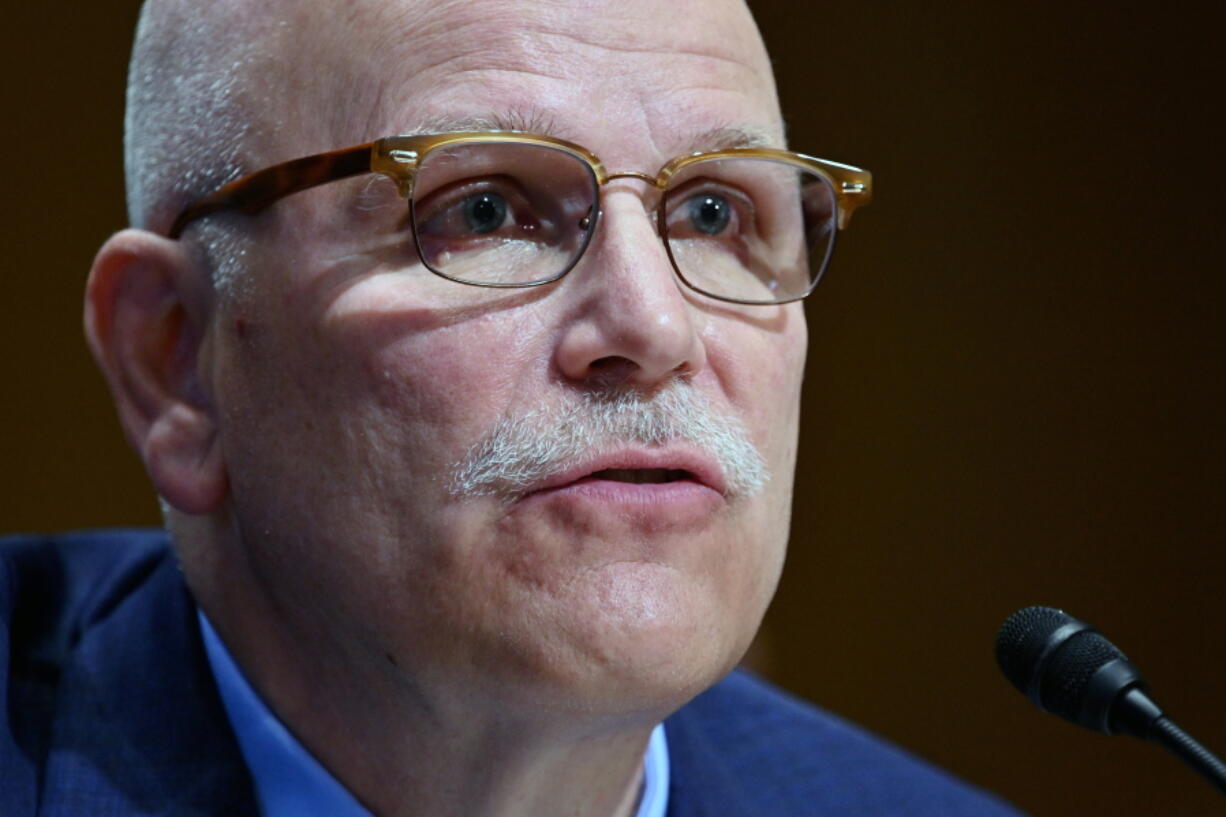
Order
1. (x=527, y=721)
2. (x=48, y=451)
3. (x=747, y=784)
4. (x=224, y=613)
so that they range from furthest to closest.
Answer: (x=48, y=451)
(x=747, y=784)
(x=224, y=613)
(x=527, y=721)

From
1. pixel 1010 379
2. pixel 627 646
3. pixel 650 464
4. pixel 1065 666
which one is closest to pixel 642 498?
pixel 650 464

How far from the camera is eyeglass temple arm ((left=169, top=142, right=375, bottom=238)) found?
4.34 ft

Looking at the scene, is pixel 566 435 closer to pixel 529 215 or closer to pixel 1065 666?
pixel 529 215

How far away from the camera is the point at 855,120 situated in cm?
332

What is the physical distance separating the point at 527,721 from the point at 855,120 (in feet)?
7.65

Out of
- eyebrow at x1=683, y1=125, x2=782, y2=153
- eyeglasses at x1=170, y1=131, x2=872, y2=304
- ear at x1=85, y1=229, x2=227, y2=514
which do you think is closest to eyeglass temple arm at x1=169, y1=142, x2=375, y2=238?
eyeglasses at x1=170, y1=131, x2=872, y2=304

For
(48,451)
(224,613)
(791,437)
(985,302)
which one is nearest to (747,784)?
(791,437)

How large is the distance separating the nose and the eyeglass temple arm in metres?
0.24

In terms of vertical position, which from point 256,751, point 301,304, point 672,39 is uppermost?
point 672,39

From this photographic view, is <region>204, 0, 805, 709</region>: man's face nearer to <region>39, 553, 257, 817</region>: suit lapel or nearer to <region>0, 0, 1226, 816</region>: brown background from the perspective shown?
<region>39, 553, 257, 817</region>: suit lapel

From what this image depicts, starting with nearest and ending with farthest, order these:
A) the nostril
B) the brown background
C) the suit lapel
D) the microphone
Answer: the microphone < the nostril < the suit lapel < the brown background

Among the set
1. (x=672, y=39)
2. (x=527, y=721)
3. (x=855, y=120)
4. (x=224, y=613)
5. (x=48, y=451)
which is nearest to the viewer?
(x=527, y=721)

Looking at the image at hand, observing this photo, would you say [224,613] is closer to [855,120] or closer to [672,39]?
[672,39]

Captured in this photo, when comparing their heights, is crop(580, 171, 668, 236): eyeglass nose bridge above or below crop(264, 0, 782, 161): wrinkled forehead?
below
